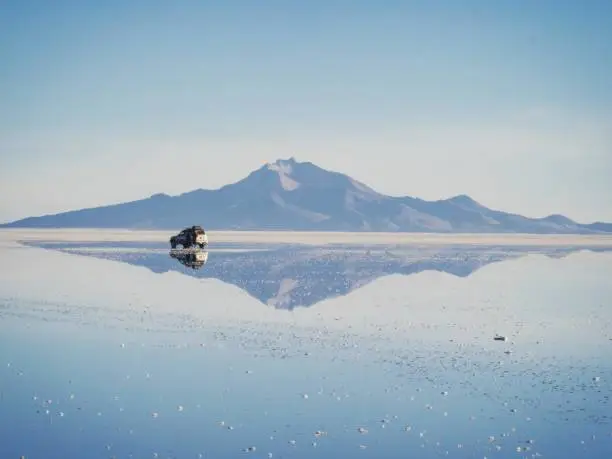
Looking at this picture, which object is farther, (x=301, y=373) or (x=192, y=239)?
(x=192, y=239)

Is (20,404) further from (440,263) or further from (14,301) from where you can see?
(440,263)

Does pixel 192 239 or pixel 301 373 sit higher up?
pixel 192 239

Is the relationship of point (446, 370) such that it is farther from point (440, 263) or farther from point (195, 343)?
point (440, 263)

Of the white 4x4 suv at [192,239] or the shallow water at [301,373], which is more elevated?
the white 4x4 suv at [192,239]

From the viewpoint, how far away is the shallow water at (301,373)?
1368 centimetres

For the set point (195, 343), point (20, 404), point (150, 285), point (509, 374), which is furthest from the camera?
point (150, 285)

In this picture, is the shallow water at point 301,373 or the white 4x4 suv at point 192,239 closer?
the shallow water at point 301,373

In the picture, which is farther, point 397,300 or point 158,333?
point 397,300

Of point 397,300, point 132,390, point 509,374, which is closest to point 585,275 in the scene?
point 397,300

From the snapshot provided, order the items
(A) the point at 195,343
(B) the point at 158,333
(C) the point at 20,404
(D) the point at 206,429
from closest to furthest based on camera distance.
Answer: (D) the point at 206,429 < (C) the point at 20,404 < (A) the point at 195,343 < (B) the point at 158,333

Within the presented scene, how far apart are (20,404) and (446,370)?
36.2ft

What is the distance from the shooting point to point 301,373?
61.9ft

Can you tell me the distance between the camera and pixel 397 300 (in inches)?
1384

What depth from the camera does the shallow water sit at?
44.9 feet
